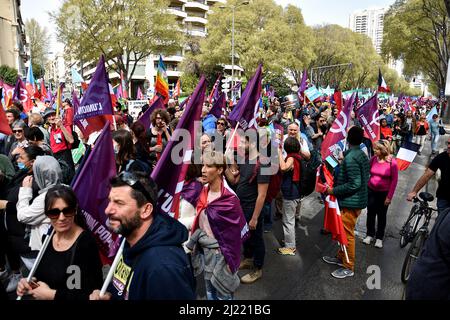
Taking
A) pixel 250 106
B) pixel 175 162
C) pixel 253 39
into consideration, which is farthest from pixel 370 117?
pixel 253 39

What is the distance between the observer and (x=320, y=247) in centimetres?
508

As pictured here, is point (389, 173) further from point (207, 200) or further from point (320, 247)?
point (207, 200)

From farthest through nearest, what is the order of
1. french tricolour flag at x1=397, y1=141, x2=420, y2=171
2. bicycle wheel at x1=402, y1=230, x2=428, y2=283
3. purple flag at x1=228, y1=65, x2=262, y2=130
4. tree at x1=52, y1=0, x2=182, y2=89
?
tree at x1=52, y1=0, x2=182, y2=89 < french tricolour flag at x1=397, y1=141, x2=420, y2=171 < purple flag at x1=228, y1=65, x2=262, y2=130 < bicycle wheel at x1=402, y1=230, x2=428, y2=283

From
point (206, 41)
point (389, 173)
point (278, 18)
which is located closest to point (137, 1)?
point (206, 41)

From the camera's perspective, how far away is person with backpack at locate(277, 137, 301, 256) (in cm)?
475

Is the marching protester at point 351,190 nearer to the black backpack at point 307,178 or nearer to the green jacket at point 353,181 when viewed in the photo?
the green jacket at point 353,181

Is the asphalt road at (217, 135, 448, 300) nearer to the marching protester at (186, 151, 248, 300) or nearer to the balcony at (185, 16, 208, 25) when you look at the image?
the marching protester at (186, 151, 248, 300)

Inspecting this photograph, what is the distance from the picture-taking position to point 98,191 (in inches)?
105

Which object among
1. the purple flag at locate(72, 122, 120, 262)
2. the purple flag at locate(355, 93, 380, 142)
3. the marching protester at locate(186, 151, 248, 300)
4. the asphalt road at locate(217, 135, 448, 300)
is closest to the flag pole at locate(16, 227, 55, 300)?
the purple flag at locate(72, 122, 120, 262)

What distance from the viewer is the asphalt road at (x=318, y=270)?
386 cm

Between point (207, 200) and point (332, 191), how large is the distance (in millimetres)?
1861

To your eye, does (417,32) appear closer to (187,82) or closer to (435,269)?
(187,82)

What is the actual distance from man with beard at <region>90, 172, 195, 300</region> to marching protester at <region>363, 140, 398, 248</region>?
12.4 ft

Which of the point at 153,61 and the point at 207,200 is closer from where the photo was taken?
the point at 207,200
